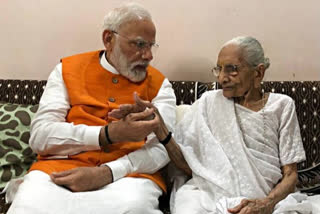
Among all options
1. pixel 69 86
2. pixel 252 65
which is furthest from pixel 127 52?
pixel 252 65

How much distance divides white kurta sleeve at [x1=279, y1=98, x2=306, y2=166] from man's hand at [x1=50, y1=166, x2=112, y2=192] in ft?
2.60

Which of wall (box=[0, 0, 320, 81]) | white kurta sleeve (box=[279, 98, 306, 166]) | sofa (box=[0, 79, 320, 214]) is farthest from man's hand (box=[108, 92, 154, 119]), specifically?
wall (box=[0, 0, 320, 81])

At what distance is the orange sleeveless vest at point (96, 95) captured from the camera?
171 cm

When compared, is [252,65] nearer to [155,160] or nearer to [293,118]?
[293,118]

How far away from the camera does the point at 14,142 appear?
2021 mm

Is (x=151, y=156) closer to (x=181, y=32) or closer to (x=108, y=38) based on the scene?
(x=108, y=38)

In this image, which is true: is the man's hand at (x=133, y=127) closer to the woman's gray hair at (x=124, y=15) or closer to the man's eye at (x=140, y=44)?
the man's eye at (x=140, y=44)

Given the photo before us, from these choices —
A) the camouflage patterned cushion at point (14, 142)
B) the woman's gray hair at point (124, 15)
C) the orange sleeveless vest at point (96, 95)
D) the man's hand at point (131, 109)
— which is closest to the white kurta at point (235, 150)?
the orange sleeveless vest at point (96, 95)

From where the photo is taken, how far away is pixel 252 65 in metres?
1.73

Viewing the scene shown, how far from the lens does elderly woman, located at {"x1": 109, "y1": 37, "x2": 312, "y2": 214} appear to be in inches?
64.2

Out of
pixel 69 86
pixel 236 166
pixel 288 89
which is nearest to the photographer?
pixel 236 166

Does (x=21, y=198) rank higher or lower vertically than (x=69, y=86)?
lower

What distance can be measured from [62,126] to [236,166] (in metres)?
0.81

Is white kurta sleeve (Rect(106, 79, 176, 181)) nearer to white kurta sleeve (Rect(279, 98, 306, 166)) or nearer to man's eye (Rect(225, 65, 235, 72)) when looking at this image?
man's eye (Rect(225, 65, 235, 72))
